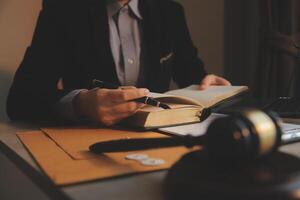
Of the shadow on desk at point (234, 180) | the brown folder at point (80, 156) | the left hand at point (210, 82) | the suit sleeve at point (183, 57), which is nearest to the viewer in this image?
the shadow on desk at point (234, 180)

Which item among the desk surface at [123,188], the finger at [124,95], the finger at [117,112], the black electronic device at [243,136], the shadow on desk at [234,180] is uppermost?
the black electronic device at [243,136]

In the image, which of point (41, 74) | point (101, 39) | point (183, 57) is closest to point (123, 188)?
point (41, 74)

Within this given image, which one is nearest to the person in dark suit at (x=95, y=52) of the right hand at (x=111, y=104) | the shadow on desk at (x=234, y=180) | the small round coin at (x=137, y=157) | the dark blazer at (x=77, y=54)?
the dark blazer at (x=77, y=54)

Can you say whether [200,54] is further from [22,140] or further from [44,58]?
[22,140]

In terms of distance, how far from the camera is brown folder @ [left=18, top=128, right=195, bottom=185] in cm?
51

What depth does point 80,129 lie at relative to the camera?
2.85ft

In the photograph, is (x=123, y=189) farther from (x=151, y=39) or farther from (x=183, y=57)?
(x=183, y=57)

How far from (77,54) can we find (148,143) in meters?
0.89

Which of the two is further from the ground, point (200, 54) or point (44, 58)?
point (44, 58)

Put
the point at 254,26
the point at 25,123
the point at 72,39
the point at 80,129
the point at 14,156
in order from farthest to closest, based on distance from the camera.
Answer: the point at 254,26 → the point at 72,39 → the point at 25,123 → the point at 80,129 → the point at 14,156

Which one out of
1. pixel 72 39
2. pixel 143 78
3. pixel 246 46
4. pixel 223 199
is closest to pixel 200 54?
pixel 246 46

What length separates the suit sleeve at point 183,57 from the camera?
5.13ft

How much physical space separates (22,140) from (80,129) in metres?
0.14

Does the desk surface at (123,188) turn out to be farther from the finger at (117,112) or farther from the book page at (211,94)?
the book page at (211,94)
